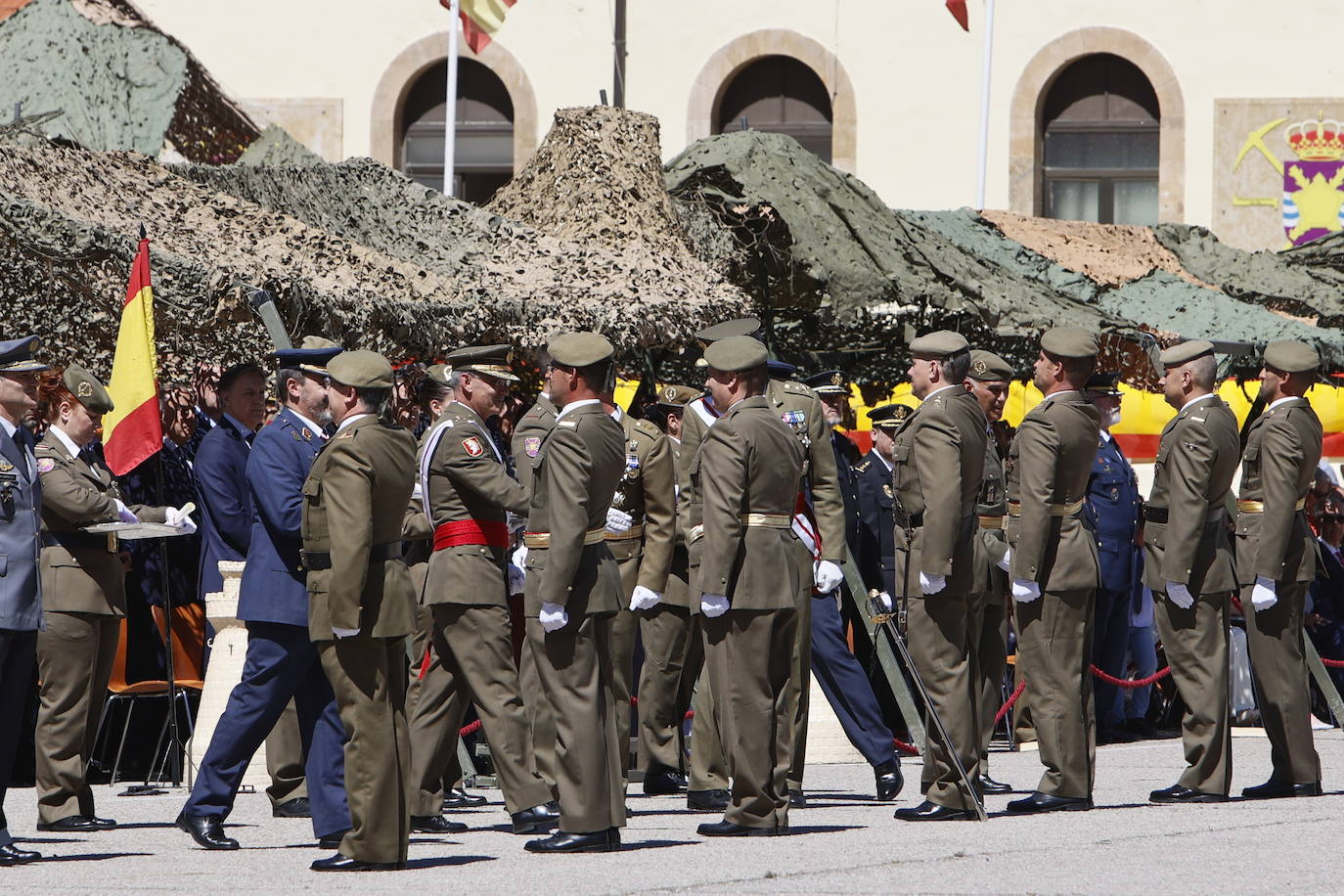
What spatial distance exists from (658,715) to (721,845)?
2.13 metres

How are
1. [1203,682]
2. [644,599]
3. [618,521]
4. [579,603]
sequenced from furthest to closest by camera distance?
[618,521], [1203,682], [644,599], [579,603]

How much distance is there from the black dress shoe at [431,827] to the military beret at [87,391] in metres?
2.02

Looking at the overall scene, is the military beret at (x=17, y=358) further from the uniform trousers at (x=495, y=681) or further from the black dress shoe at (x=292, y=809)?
the black dress shoe at (x=292, y=809)

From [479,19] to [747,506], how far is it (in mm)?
13100

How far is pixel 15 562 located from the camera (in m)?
7.62

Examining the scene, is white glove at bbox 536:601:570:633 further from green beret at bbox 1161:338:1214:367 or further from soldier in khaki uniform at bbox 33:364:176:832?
green beret at bbox 1161:338:1214:367

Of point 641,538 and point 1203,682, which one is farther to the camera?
point 641,538

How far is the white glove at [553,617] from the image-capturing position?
748 centimetres

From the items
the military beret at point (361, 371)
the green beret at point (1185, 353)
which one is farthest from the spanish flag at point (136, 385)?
the green beret at point (1185, 353)

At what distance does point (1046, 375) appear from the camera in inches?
356

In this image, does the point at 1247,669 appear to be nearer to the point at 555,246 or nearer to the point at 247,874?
the point at 555,246

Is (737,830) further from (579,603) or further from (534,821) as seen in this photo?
(579,603)

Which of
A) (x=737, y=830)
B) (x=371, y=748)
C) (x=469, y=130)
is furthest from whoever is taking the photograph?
(x=469, y=130)

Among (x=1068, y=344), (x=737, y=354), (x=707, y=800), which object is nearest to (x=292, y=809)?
(x=707, y=800)
